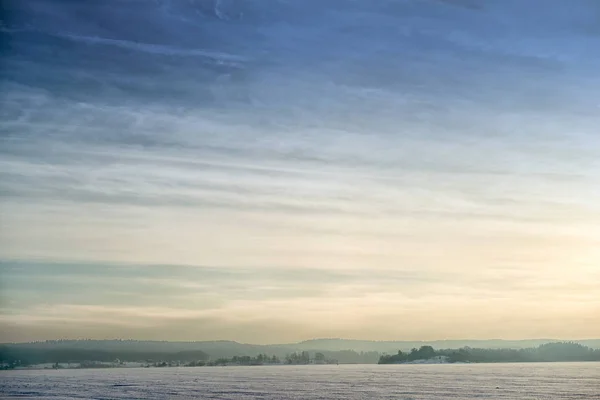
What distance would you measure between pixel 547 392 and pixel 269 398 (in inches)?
842

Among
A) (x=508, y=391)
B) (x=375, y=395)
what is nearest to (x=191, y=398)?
(x=375, y=395)

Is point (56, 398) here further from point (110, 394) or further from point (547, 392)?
point (547, 392)

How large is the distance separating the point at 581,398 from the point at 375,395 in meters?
13.5

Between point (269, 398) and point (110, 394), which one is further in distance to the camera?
point (110, 394)

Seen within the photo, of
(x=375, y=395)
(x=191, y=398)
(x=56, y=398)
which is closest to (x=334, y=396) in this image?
(x=375, y=395)

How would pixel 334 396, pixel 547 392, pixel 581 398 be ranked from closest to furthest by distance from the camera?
pixel 581 398 → pixel 334 396 → pixel 547 392

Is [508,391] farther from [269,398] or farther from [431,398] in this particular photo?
[269,398]

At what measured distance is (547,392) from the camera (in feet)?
173

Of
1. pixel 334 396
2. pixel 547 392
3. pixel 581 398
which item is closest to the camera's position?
pixel 581 398

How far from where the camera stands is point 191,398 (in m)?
47.7

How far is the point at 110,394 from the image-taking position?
2040 inches

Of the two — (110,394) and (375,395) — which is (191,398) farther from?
(375,395)

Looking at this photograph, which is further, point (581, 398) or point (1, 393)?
point (1, 393)

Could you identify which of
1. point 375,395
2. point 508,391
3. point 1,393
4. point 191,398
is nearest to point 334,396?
point 375,395
